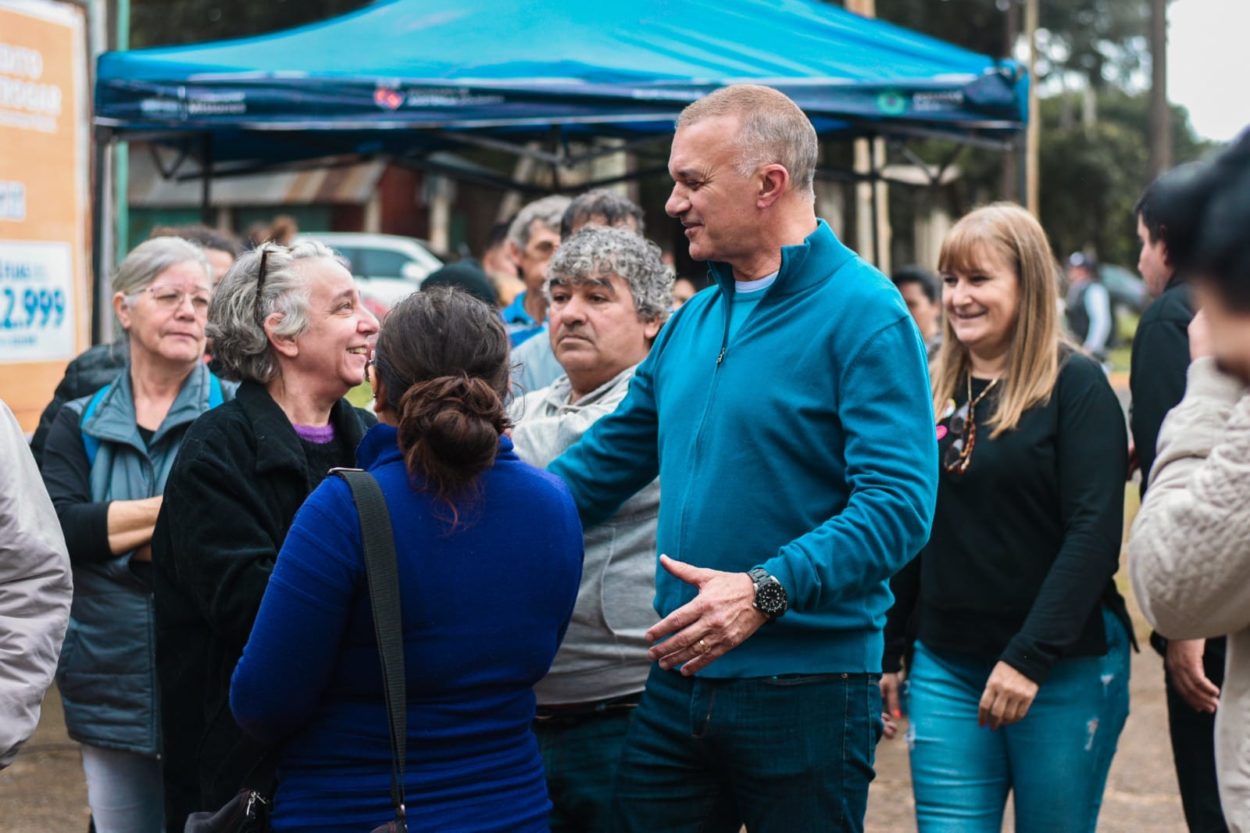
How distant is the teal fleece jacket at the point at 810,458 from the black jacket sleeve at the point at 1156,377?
120 centimetres

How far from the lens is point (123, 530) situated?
12.2 ft

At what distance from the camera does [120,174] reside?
847cm

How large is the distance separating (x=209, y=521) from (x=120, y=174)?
6.09m

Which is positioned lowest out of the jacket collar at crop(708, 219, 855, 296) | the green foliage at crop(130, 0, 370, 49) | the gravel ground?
the gravel ground

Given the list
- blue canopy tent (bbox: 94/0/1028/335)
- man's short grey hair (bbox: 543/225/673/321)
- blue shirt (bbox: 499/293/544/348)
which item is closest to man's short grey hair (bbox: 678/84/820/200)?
man's short grey hair (bbox: 543/225/673/321)

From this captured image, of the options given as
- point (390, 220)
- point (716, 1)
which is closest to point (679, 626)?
point (716, 1)

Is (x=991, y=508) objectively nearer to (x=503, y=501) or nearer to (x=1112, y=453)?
(x=1112, y=453)

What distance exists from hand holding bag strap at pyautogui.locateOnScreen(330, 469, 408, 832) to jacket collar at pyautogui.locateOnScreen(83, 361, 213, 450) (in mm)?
1586

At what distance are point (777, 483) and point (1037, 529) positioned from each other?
44.0 inches

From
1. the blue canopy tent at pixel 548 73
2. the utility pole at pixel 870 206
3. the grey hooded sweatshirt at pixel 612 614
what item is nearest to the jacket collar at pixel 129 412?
the grey hooded sweatshirt at pixel 612 614

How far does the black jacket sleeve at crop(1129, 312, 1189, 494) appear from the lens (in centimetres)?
374

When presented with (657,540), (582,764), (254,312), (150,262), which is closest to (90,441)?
(150,262)

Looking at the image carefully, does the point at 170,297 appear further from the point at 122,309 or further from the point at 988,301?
the point at 988,301

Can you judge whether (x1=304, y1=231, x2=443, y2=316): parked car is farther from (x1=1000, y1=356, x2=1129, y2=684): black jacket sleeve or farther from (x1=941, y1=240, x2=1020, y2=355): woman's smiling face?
(x1=1000, y1=356, x2=1129, y2=684): black jacket sleeve
